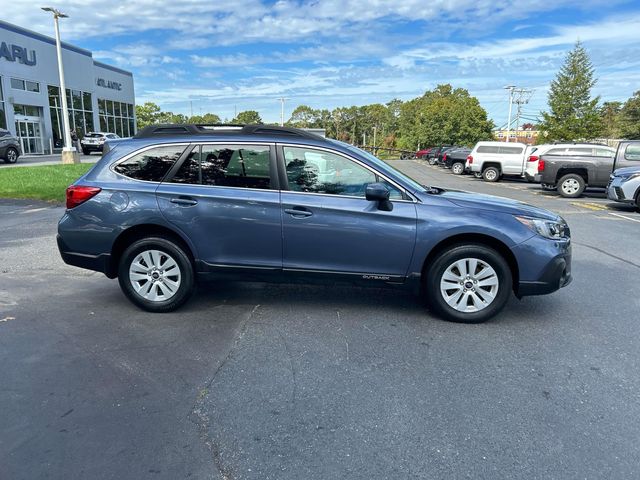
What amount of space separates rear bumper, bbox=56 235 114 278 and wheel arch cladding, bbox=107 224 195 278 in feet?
0.12

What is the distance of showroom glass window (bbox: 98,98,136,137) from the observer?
43219mm

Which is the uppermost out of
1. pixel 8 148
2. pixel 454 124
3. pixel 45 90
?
pixel 45 90

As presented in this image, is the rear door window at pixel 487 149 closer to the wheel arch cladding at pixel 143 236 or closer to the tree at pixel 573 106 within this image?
the tree at pixel 573 106

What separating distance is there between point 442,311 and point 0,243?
7.02 metres

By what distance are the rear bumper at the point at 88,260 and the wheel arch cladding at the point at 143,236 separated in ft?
0.12

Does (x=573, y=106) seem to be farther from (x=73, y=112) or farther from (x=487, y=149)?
(x=73, y=112)

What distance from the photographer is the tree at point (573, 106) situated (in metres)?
35.2

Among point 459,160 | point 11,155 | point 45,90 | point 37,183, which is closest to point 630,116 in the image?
point 459,160

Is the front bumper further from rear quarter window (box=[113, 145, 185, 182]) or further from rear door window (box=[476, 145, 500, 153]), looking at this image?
rear door window (box=[476, 145, 500, 153])

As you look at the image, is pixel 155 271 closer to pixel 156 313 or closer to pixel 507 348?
pixel 156 313

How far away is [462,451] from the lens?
8.99 ft

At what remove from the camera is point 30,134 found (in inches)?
1298

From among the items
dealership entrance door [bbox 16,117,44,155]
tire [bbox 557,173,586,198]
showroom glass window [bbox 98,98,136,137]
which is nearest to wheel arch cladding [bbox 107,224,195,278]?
tire [bbox 557,173,586,198]

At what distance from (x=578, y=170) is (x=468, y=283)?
1405cm
